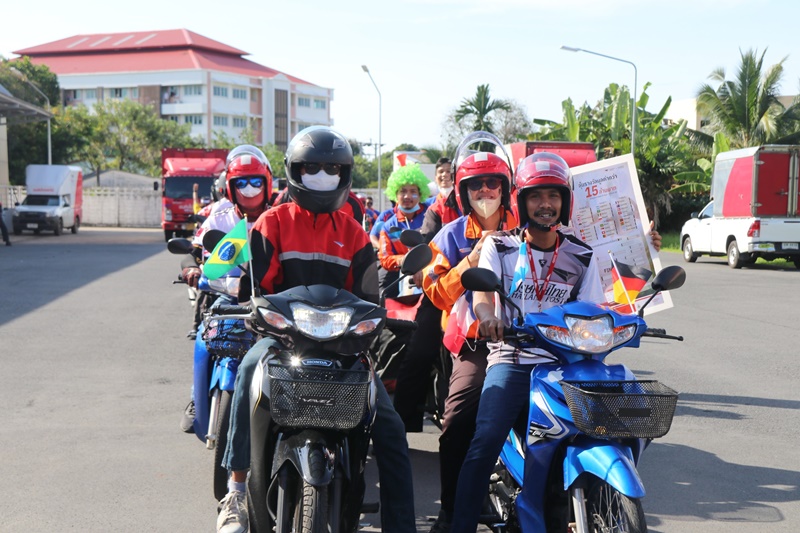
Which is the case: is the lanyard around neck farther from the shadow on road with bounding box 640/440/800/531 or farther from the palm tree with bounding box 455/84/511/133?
the palm tree with bounding box 455/84/511/133

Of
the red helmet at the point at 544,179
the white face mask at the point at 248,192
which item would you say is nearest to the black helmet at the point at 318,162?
the red helmet at the point at 544,179

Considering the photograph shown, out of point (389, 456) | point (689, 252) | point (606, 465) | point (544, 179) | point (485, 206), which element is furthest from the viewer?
point (689, 252)

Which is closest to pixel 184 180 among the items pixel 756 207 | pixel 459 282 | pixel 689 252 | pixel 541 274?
pixel 689 252

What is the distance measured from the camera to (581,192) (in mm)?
5398

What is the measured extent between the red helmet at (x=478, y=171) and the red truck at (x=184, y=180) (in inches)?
1205

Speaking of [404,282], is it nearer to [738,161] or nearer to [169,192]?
[738,161]

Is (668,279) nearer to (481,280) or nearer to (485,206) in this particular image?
(481,280)

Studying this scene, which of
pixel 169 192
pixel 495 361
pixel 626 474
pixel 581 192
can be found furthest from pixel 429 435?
pixel 169 192

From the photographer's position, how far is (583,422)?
3.34 metres

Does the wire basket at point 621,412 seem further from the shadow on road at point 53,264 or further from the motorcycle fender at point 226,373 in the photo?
the shadow on road at point 53,264

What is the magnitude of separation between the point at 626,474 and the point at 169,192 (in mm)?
33797

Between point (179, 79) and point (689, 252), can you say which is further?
point (179, 79)

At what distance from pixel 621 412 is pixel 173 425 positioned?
14.7 ft

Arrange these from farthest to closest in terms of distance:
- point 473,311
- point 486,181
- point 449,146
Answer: point 449,146
point 486,181
point 473,311
